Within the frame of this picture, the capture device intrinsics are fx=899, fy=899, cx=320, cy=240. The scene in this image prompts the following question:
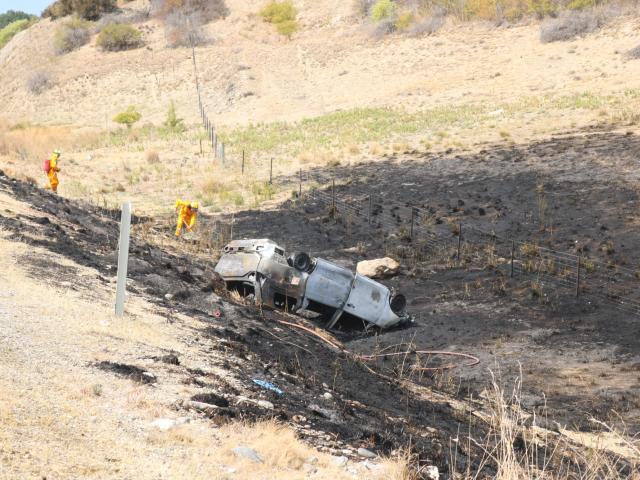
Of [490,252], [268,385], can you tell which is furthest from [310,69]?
[268,385]

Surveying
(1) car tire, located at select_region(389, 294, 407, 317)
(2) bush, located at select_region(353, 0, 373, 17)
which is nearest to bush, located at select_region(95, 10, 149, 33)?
(2) bush, located at select_region(353, 0, 373, 17)

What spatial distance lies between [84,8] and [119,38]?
1025 centimetres

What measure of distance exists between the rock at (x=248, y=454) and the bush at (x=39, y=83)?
71.6 m

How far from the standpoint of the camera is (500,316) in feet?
55.2

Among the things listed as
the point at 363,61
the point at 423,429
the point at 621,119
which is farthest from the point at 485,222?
the point at 363,61

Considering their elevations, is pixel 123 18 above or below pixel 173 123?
above

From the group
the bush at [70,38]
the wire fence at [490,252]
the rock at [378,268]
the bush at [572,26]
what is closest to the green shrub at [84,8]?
the bush at [70,38]

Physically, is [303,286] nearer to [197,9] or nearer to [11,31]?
[197,9]

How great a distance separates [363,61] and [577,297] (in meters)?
48.0

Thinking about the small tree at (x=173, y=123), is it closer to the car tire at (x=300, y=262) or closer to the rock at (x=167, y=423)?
the car tire at (x=300, y=262)

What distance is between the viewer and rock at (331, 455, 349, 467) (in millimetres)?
7074

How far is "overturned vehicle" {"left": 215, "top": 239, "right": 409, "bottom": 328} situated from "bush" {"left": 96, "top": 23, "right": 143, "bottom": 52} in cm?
6554

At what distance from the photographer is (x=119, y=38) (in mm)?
77188

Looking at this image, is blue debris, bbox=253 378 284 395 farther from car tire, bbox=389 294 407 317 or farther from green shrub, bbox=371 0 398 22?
green shrub, bbox=371 0 398 22
